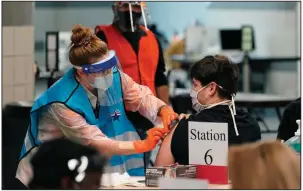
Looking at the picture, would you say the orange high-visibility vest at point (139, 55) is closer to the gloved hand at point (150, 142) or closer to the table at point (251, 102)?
the gloved hand at point (150, 142)

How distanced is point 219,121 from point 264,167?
4.40 feet

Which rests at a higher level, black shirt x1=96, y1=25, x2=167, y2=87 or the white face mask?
the white face mask

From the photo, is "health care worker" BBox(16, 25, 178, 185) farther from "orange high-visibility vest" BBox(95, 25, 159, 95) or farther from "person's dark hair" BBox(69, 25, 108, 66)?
"orange high-visibility vest" BBox(95, 25, 159, 95)

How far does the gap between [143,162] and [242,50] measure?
7.44 meters

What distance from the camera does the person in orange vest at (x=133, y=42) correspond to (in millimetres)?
4387

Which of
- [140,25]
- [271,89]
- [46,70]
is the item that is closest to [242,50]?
[271,89]

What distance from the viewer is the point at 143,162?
378 cm

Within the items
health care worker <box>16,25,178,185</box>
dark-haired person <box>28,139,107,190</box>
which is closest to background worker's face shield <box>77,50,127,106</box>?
health care worker <box>16,25,178,185</box>

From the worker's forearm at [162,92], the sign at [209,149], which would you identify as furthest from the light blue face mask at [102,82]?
the worker's forearm at [162,92]

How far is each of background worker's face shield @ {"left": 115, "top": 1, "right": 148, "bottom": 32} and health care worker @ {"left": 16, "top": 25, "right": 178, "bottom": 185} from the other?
3.17 feet

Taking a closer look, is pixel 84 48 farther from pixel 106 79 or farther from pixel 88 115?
pixel 88 115

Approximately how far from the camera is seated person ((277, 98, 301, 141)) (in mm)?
3785

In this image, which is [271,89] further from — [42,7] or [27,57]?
[27,57]

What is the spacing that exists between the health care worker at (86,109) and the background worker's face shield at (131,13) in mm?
967
